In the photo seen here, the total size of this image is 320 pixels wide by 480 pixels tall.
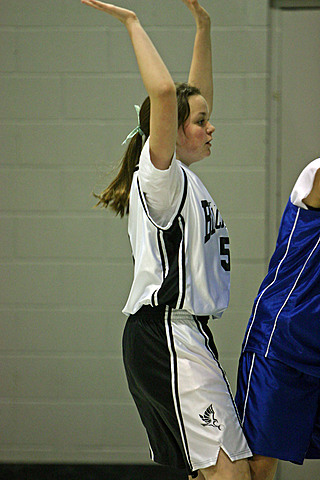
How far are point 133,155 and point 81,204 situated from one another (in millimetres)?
1097

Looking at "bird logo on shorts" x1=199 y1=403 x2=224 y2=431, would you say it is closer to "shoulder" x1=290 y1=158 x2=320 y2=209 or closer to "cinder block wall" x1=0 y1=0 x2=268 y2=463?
"shoulder" x1=290 y1=158 x2=320 y2=209

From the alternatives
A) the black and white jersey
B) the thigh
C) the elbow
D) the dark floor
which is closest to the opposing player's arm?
the black and white jersey

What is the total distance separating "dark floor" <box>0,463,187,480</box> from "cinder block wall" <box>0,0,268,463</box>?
0.05 metres

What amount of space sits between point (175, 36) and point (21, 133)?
2.82ft

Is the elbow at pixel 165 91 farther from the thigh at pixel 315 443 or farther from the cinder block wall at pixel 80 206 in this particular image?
the cinder block wall at pixel 80 206

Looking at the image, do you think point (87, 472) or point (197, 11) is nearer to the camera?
point (197, 11)

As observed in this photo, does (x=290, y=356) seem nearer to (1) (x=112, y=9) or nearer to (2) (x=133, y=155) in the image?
(2) (x=133, y=155)

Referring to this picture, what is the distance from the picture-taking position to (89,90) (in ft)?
9.91

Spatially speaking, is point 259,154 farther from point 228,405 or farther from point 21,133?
point 228,405

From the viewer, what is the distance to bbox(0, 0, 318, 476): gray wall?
9.78 ft

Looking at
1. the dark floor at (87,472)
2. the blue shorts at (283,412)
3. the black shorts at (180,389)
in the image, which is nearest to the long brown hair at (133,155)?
the black shorts at (180,389)

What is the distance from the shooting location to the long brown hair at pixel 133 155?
193 centimetres

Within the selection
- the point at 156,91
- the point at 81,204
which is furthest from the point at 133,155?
the point at 81,204

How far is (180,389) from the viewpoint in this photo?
5.64 feet
